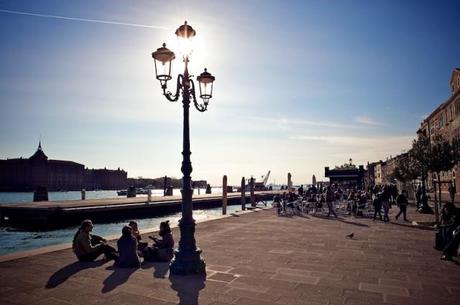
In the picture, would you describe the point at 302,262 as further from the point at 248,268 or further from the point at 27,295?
the point at 27,295

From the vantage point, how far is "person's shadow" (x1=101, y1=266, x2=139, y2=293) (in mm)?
5887

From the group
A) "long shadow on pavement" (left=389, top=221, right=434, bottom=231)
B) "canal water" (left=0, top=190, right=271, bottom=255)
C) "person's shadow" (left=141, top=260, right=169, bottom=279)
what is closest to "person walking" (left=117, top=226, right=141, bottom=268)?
"person's shadow" (left=141, top=260, right=169, bottom=279)

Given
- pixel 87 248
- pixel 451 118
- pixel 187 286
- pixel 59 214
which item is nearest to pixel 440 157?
pixel 187 286

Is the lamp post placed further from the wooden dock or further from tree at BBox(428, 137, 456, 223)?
the wooden dock

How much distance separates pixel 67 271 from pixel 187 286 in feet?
10.1

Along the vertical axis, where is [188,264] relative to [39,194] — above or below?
below

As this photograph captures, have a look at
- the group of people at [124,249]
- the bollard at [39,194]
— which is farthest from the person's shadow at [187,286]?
the bollard at [39,194]

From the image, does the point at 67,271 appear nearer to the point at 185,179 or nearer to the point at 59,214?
the point at 185,179

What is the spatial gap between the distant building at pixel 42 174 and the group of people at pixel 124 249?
549ft

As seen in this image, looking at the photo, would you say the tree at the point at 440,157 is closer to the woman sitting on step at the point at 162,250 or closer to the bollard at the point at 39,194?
the woman sitting on step at the point at 162,250

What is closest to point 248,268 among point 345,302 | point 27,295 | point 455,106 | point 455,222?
point 345,302

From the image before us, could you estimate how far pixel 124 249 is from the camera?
293 inches

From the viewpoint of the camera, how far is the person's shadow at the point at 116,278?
5887 millimetres

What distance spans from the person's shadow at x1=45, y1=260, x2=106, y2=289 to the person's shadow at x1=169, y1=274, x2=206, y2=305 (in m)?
2.20
